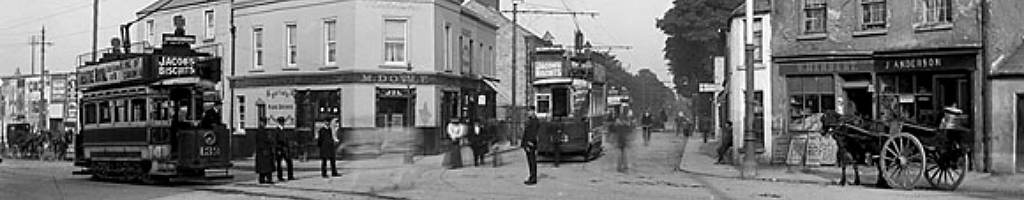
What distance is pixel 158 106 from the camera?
22469 millimetres

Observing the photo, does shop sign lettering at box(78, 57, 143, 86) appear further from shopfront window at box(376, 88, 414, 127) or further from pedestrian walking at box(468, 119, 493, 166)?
shopfront window at box(376, 88, 414, 127)

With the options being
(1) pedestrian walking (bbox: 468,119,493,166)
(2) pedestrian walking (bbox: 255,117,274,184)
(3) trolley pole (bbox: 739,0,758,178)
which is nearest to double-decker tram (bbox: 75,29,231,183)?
(2) pedestrian walking (bbox: 255,117,274,184)

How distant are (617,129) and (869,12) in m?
13.4

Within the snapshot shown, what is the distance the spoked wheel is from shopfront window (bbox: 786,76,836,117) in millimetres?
8426

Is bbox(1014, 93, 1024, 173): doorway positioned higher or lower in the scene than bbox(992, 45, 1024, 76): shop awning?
lower

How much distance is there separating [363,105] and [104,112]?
13.8 m

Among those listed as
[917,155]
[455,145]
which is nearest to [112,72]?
[455,145]

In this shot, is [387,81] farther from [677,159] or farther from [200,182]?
[200,182]

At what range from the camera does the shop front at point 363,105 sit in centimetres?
3662

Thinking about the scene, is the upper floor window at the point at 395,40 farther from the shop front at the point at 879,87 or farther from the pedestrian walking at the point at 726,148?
the shop front at the point at 879,87

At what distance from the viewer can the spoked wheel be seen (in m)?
19.6

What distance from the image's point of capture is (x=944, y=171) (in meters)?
19.6

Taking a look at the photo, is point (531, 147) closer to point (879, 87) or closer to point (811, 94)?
point (811, 94)

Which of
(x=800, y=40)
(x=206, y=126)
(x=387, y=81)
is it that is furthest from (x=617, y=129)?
(x=206, y=126)
